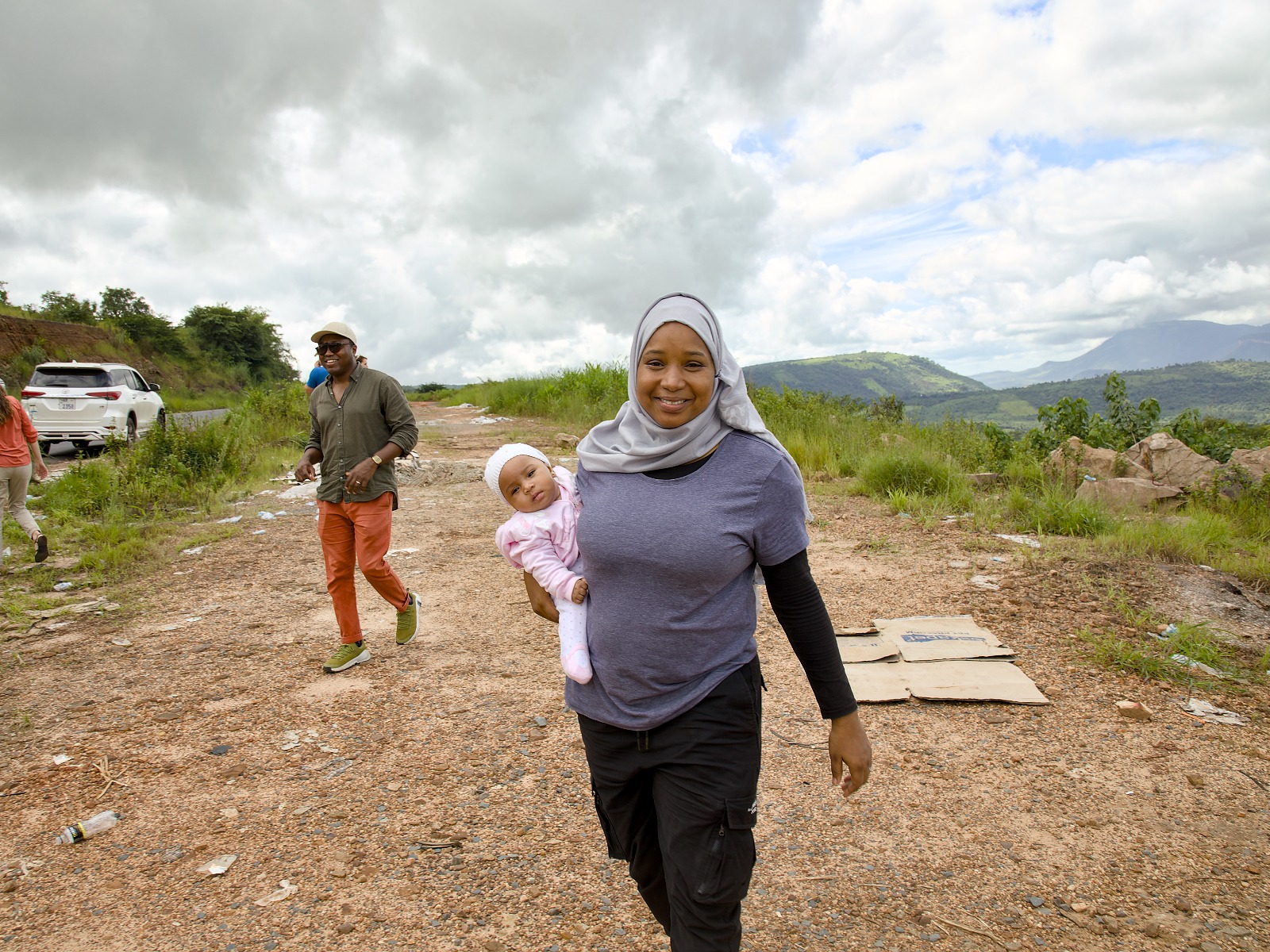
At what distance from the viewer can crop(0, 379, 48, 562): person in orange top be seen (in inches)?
243

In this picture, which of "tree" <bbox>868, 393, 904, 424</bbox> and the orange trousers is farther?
"tree" <bbox>868, 393, 904, 424</bbox>

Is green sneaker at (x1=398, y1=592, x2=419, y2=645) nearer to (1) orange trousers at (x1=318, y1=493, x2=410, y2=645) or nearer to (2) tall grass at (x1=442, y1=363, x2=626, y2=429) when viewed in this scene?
(1) orange trousers at (x1=318, y1=493, x2=410, y2=645)

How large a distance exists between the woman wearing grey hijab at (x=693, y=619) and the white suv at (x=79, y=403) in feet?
Result: 40.8

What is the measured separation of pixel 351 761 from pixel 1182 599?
5006 mm

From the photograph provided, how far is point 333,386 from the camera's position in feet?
13.7

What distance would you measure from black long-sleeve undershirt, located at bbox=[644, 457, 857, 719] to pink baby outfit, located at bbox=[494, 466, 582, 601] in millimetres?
286

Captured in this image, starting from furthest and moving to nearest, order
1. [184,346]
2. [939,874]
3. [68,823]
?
[184,346], [68,823], [939,874]

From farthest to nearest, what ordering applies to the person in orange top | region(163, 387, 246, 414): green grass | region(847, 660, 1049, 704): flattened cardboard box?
region(163, 387, 246, 414): green grass → the person in orange top → region(847, 660, 1049, 704): flattened cardboard box

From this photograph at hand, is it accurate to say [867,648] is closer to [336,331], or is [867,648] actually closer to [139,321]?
[336,331]

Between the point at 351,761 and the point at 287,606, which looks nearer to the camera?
the point at 351,761

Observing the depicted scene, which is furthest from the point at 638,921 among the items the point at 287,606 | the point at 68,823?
the point at 287,606

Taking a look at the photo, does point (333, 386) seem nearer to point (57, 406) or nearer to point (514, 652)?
point (514, 652)

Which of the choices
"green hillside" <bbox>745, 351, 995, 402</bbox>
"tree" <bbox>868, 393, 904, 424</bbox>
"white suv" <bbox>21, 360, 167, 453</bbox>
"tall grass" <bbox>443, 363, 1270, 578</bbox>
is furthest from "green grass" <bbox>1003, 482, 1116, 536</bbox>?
"green hillside" <bbox>745, 351, 995, 402</bbox>

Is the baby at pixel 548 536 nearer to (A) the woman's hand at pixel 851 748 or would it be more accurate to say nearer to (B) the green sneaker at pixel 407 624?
(A) the woman's hand at pixel 851 748
